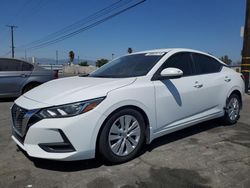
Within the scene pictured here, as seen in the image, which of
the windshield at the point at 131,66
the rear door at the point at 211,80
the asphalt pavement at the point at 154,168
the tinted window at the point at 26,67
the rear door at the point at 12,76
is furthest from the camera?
the tinted window at the point at 26,67

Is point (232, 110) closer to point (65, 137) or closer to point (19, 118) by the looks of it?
point (65, 137)

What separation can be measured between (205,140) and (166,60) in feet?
4.90

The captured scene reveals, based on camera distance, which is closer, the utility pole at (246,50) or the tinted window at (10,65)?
the tinted window at (10,65)

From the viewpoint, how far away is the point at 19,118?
3215mm

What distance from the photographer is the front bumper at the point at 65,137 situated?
2.87m

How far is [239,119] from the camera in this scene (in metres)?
5.73

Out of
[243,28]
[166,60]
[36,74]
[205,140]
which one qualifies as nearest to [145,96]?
[166,60]

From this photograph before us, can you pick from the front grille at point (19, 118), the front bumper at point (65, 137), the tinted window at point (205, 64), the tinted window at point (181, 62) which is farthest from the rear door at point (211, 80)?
the front grille at point (19, 118)

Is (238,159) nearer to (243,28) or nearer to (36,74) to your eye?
(36,74)

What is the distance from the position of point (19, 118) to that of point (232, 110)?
402 cm

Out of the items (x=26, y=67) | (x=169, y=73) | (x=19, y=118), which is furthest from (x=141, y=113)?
(x=26, y=67)

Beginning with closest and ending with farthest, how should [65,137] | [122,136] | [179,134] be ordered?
[65,137] → [122,136] → [179,134]

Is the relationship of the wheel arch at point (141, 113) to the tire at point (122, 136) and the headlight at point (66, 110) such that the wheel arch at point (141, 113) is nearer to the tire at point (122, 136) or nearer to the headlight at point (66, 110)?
the tire at point (122, 136)

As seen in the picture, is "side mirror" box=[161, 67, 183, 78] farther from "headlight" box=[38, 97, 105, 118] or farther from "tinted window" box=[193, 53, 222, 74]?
"headlight" box=[38, 97, 105, 118]
